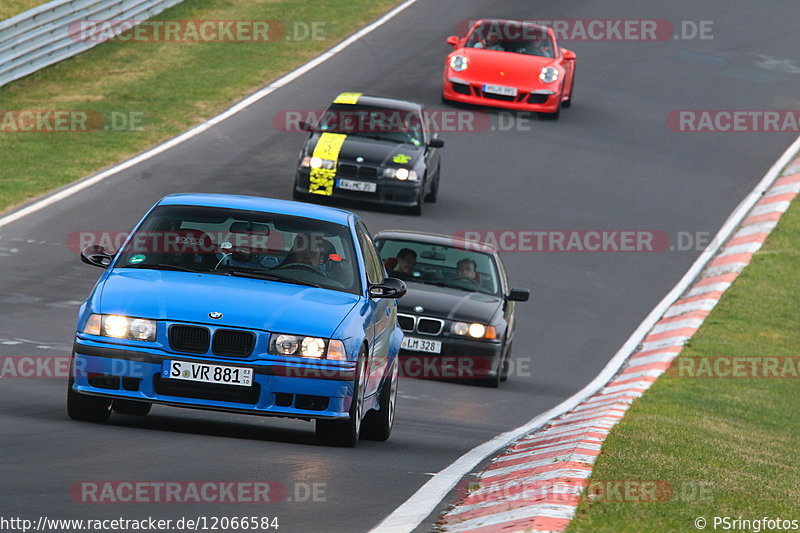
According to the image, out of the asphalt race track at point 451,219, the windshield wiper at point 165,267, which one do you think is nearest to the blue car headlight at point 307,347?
the asphalt race track at point 451,219

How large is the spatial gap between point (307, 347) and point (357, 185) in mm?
14025

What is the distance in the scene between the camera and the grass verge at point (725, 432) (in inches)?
328

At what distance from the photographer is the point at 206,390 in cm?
981

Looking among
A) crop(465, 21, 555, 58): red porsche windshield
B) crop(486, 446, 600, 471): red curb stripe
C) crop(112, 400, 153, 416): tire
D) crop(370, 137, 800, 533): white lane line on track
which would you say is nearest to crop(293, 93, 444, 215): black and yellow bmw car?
crop(370, 137, 800, 533): white lane line on track

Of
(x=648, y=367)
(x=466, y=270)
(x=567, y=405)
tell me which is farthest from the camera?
(x=648, y=367)

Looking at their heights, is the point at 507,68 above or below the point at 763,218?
above

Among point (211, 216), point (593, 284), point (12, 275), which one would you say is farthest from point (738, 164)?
point (211, 216)

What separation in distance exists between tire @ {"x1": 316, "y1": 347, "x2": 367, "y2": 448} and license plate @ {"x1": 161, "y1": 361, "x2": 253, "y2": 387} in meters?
0.70

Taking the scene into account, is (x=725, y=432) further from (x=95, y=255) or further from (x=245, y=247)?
(x=95, y=255)

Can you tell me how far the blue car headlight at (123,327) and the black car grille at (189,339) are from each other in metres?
0.12

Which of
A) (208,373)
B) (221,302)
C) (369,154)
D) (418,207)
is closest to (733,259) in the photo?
(418,207)

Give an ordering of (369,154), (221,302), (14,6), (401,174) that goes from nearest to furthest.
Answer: (221,302)
(369,154)
(401,174)
(14,6)

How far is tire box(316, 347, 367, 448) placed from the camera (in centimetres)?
1027

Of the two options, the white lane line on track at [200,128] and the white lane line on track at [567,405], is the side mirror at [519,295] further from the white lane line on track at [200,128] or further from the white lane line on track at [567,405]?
the white lane line on track at [200,128]
